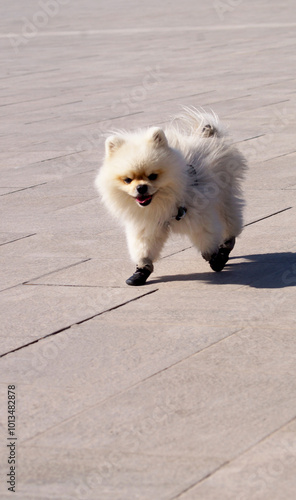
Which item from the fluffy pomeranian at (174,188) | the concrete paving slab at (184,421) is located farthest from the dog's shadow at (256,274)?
the concrete paving slab at (184,421)

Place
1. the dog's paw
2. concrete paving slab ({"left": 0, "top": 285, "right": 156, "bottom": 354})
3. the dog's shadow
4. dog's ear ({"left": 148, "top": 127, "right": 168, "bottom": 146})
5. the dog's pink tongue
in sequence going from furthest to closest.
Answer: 1. the dog's paw
2. the dog's shadow
3. the dog's pink tongue
4. dog's ear ({"left": 148, "top": 127, "right": 168, "bottom": 146})
5. concrete paving slab ({"left": 0, "top": 285, "right": 156, "bottom": 354})

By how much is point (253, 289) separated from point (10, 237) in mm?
2845

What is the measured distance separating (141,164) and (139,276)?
100cm

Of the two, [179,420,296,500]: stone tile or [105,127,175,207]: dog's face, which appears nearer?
[179,420,296,500]: stone tile

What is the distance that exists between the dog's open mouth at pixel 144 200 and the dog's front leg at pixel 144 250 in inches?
14.9

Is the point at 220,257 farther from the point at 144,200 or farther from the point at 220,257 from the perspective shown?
the point at 144,200

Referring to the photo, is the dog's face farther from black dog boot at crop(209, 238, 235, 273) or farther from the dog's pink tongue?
black dog boot at crop(209, 238, 235, 273)

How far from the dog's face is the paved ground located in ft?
2.71

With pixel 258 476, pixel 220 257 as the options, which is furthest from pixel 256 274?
pixel 258 476

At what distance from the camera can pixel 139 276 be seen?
729cm

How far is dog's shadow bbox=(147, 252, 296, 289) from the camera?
721 centimetres

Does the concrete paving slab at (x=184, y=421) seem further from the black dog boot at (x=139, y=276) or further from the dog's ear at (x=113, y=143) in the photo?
the dog's ear at (x=113, y=143)

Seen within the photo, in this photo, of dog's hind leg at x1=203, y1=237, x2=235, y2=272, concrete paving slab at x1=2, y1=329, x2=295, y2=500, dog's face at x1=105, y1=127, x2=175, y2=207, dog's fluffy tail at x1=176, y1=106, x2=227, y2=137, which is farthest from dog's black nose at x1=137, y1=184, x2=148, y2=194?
concrete paving slab at x1=2, y1=329, x2=295, y2=500

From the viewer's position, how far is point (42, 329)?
645 centimetres
